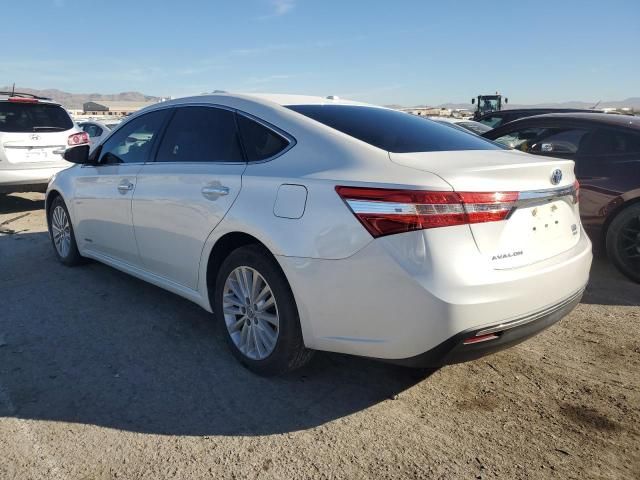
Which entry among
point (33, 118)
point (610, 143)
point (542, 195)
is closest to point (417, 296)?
point (542, 195)

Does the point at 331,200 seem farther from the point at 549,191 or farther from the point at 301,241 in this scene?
the point at 549,191

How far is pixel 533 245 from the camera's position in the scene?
272 centimetres

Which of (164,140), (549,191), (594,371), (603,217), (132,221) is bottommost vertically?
(594,371)

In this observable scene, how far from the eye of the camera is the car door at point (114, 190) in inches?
165

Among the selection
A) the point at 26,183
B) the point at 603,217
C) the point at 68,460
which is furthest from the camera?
the point at 26,183

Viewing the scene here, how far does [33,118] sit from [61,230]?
3.95m

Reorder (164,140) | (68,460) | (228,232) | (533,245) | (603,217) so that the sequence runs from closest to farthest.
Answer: (68,460), (533,245), (228,232), (164,140), (603,217)

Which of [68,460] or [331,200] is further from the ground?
[331,200]

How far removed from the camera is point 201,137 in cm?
369

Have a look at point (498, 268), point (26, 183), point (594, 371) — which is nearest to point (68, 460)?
point (498, 268)

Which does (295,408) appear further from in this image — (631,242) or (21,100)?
(21,100)

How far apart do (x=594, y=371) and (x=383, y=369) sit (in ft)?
4.23

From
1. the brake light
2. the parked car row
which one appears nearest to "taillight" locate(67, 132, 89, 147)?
the brake light

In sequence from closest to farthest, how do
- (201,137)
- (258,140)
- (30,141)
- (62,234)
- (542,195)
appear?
(542,195) < (258,140) < (201,137) < (62,234) < (30,141)
